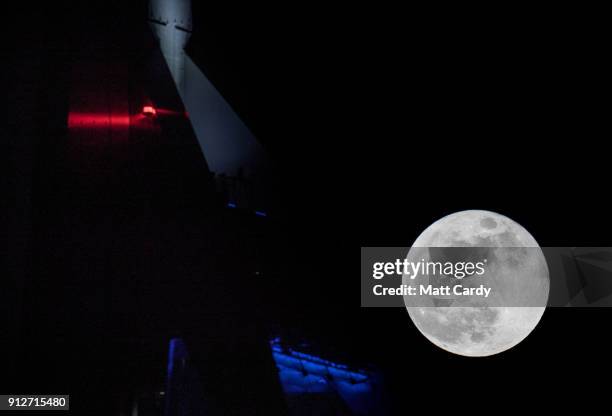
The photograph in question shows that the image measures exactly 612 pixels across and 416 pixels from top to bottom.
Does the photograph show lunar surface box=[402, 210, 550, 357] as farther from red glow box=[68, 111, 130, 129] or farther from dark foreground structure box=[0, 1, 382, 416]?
red glow box=[68, 111, 130, 129]

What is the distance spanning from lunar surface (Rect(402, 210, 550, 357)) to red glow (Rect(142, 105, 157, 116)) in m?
4.32

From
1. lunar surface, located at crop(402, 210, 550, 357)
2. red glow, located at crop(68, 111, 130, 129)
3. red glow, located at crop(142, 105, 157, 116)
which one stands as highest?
red glow, located at crop(142, 105, 157, 116)

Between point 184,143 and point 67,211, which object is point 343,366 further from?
point 67,211

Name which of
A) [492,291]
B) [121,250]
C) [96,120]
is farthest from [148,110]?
[492,291]

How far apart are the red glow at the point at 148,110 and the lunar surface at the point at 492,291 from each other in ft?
14.2

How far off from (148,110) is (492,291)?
202 inches

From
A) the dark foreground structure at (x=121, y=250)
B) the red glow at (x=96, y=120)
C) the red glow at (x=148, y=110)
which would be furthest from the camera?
the red glow at (x=148, y=110)

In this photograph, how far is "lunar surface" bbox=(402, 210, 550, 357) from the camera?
282 inches

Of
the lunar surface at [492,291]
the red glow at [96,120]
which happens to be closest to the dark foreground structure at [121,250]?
the red glow at [96,120]

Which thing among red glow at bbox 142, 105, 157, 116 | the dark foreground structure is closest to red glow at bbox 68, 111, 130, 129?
the dark foreground structure

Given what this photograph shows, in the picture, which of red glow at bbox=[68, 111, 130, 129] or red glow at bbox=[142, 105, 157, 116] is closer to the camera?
red glow at bbox=[68, 111, 130, 129]

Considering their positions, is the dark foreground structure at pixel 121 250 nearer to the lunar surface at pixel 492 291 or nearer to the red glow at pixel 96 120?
the red glow at pixel 96 120

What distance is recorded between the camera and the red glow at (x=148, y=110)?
6758 mm

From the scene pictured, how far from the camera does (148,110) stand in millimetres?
6859
